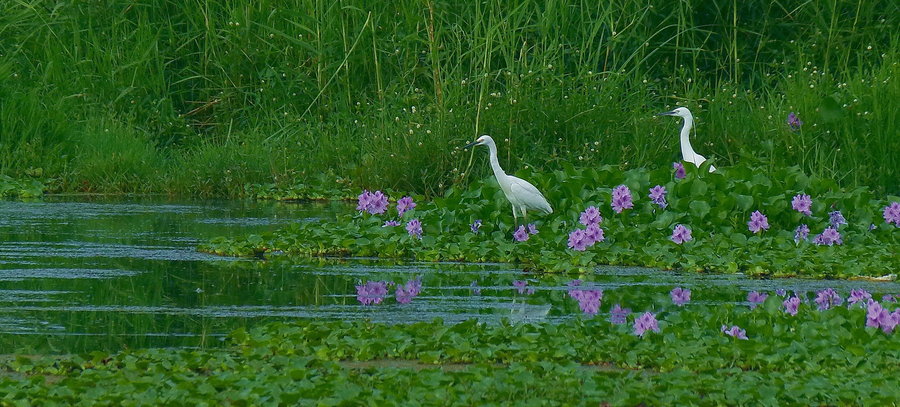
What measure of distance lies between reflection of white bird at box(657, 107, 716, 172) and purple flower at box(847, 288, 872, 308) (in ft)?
14.6

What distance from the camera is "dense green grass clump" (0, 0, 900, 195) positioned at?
1369cm

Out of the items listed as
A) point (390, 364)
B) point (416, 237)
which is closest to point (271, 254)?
point (416, 237)

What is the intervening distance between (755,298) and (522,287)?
1225 mm

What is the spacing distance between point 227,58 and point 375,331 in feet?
35.5

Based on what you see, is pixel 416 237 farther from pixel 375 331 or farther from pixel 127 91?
pixel 127 91

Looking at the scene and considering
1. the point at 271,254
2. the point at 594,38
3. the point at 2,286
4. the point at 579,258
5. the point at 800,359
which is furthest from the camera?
the point at 594,38

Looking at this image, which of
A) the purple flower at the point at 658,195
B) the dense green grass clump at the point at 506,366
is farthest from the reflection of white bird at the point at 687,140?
the dense green grass clump at the point at 506,366

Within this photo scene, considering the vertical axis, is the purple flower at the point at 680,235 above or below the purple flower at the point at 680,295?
below

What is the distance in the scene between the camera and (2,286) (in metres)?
8.09

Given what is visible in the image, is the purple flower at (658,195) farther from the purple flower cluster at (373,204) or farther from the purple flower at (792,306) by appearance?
the purple flower at (792,306)

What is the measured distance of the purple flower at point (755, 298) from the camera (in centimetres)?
762

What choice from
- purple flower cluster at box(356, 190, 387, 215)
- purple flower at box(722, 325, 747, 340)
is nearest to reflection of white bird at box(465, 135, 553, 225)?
purple flower cluster at box(356, 190, 387, 215)

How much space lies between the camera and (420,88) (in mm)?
15383

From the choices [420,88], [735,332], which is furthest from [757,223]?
[420,88]
